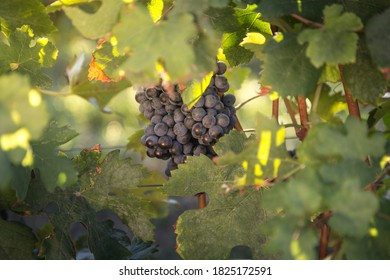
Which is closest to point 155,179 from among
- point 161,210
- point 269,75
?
point 161,210

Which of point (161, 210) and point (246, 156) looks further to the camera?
point (161, 210)

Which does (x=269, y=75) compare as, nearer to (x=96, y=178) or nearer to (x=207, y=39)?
(x=207, y=39)

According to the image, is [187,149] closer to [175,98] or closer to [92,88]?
[175,98]

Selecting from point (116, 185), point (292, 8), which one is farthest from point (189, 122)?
point (292, 8)

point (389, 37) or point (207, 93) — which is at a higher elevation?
point (389, 37)

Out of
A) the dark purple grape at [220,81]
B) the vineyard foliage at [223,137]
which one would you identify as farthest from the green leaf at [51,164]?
the dark purple grape at [220,81]

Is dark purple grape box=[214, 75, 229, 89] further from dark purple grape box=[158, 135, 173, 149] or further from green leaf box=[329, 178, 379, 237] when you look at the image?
green leaf box=[329, 178, 379, 237]

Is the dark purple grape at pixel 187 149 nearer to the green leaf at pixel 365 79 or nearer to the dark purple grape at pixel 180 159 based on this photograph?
the dark purple grape at pixel 180 159
